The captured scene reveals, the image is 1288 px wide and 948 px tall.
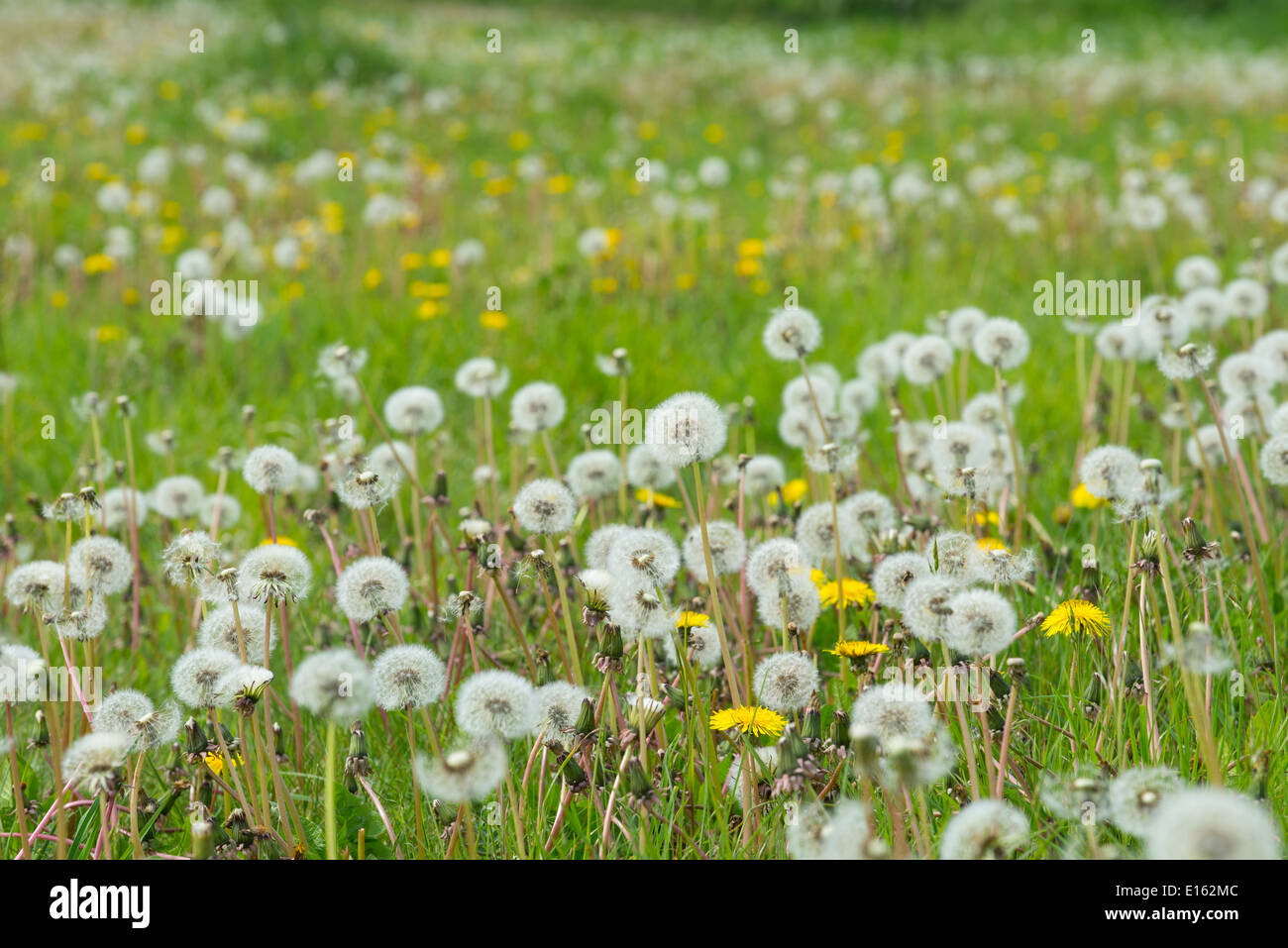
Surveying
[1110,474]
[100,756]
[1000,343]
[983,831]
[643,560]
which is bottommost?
[983,831]

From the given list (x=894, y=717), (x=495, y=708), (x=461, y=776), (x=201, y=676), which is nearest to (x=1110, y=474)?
(x=894, y=717)

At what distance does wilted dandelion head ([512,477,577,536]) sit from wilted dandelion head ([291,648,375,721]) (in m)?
0.63

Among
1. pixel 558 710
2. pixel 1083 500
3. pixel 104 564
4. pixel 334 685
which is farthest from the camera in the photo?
pixel 1083 500

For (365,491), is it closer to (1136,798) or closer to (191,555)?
(191,555)

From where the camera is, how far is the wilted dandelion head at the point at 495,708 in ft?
4.99

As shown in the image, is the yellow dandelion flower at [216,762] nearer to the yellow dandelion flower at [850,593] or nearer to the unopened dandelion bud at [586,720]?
the unopened dandelion bud at [586,720]

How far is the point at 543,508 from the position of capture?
2.04 m

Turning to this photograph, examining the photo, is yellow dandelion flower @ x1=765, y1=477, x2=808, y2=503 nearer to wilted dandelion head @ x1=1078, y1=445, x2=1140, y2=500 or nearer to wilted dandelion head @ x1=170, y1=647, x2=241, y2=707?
wilted dandelion head @ x1=1078, y1=445, x2=1140, y2=500

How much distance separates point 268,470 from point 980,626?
1.37 m

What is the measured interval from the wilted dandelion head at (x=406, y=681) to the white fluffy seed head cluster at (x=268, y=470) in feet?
2.30

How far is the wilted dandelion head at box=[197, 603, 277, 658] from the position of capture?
1849mm

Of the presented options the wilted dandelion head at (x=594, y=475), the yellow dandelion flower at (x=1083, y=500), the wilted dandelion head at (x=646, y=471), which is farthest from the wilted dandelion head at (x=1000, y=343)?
the wilted dandelion head at (x=594, y=475)

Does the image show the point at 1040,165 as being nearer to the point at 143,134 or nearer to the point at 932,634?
the point at 143,134
